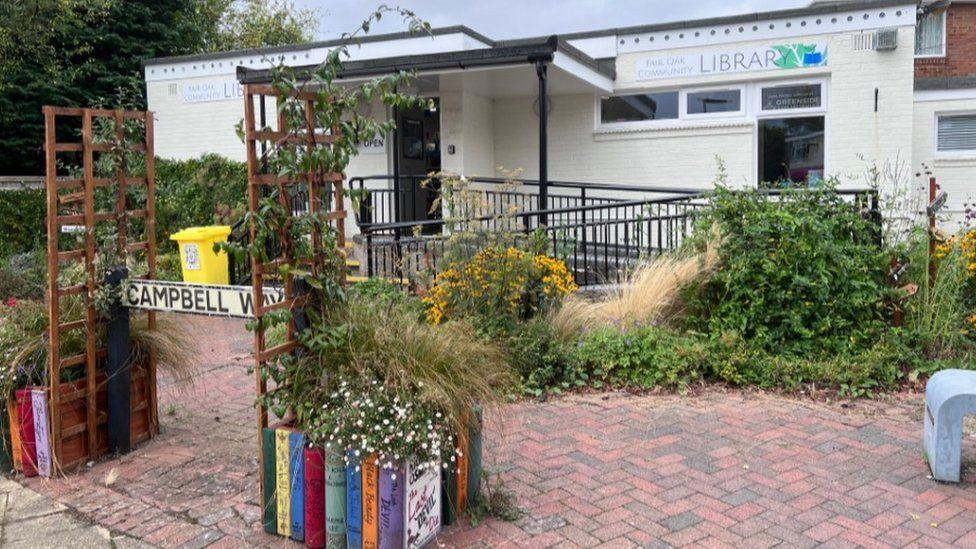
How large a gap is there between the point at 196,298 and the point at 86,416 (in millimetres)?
1097

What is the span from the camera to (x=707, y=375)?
629cm

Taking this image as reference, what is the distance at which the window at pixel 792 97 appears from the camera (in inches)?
446

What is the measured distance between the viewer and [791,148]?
38.3 ft

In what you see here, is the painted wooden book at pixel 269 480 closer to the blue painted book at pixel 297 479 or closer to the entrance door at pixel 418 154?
the blue painted book at pixel 297 479

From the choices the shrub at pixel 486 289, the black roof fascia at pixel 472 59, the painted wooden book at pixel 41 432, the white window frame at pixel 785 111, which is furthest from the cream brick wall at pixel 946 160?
the painted wooden book at pixel 41 432

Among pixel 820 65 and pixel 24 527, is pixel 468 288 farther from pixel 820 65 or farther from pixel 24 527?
pixel 820 65

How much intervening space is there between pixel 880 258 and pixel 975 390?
271 cm

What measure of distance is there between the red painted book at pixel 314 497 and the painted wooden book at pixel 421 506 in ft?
1.38

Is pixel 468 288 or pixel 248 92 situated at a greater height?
pixel 248 92

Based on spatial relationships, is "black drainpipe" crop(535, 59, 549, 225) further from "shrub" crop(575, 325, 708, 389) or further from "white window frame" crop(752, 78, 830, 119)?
"white window frame" crop(752, 78, 830, 119)

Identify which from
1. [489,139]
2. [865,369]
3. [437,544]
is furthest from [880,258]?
[489,139]

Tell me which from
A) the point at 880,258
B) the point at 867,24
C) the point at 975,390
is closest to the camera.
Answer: the point at 975,390

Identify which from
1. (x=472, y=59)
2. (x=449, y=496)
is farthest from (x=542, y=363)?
(x=472, y=59)

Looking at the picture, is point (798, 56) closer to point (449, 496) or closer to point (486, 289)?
point (486, 289)
